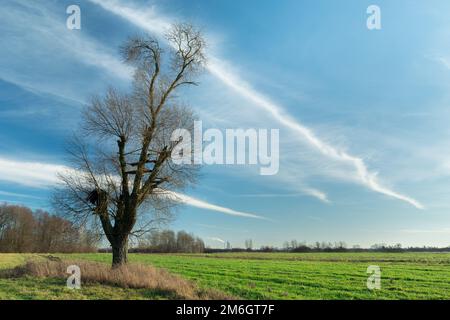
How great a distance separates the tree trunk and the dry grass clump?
1.24 m

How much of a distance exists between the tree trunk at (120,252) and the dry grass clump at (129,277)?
1241mm

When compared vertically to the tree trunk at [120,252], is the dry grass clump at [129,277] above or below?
below

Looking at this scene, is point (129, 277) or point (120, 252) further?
point (120, 252)

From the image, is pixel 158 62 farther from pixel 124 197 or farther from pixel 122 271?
pixel 122 271

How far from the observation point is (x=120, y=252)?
767 inches

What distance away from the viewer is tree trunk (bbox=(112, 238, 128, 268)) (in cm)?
1931

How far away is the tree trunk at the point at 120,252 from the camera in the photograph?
1931cm

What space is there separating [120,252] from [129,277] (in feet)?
14.0

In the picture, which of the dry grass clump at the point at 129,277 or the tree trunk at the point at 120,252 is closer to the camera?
the dry grass clump at the point at 129,277

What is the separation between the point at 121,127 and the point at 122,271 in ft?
26.0

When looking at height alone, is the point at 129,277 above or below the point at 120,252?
below

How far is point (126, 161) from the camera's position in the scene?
793 inches

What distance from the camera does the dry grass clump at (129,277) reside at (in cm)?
1310
